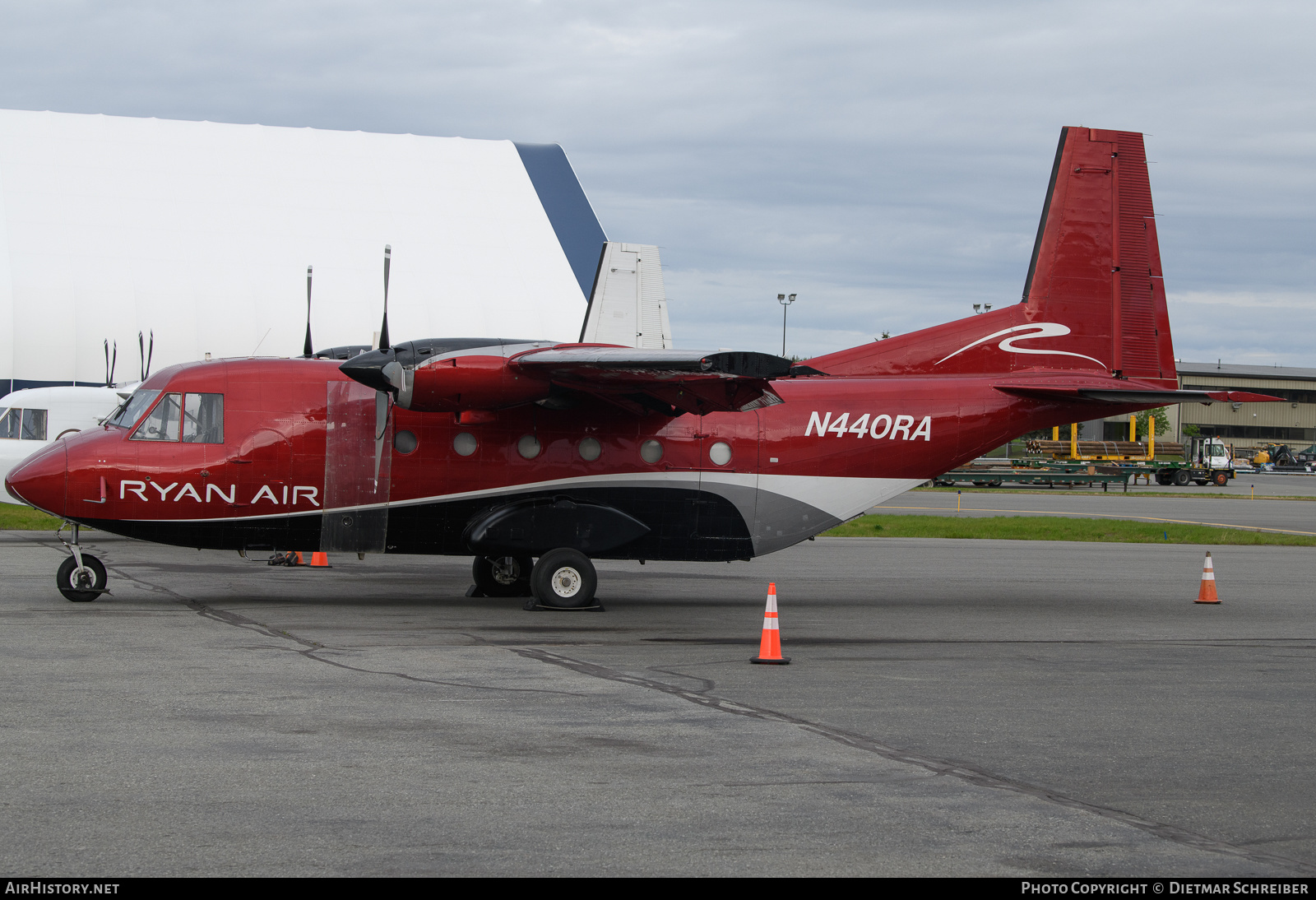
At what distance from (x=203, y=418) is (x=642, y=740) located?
10.2m

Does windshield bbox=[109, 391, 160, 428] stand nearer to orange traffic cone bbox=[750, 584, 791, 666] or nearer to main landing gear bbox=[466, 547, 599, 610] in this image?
main landing gear bbox=[466, 547, 599, 610]

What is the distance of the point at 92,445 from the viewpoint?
15664 millimetres

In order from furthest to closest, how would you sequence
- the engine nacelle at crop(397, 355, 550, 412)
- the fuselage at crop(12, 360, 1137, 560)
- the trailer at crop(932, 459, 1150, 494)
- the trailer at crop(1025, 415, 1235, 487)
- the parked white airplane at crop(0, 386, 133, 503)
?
the trailer at crop(1025, 415, 1235, 487)
the trailer at crop(932, 459, 1150, 494)
the parked white airplane at crop(0, 386, 133, 503)
the fuselage at crop(12, 360, 1137, 560)
the engine nacelle at crop(397, 355, 550, 412)

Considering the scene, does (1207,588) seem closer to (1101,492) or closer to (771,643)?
(771,643)

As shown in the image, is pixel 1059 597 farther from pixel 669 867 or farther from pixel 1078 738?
pixel 669 867

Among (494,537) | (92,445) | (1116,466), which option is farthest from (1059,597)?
(1116,466)

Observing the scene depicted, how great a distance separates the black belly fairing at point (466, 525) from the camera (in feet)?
52.7

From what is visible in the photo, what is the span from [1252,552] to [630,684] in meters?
23.2

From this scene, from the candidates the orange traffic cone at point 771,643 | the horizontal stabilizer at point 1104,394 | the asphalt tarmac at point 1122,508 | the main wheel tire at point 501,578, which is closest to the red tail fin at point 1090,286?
the horizontal stabilizer at point 1104,394

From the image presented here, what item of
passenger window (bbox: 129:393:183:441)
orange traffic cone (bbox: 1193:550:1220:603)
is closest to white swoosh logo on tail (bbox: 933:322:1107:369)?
orange traffic cone (bbox: 1193:550:1220:603)

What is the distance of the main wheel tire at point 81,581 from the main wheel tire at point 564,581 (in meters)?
5.56

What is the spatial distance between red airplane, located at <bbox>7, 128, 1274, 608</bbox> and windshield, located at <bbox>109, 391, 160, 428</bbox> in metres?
0.03

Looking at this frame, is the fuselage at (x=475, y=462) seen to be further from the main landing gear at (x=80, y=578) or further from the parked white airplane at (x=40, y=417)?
the parked white airplane at (x=40, y=417)

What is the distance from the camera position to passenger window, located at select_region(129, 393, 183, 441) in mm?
15977
